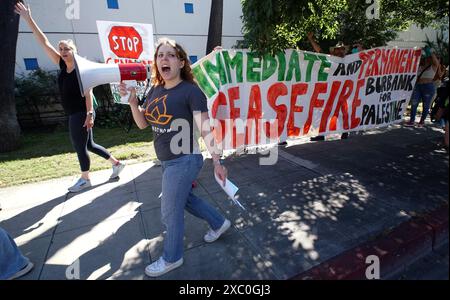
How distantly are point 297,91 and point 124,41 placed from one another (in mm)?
3585

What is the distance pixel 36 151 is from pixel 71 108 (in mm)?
3805

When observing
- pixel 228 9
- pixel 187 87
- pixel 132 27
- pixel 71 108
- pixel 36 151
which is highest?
pixel 228 9

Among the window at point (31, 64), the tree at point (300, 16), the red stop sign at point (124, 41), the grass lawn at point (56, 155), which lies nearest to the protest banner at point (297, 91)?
the tree at point (300, 16)

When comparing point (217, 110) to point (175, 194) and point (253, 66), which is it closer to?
point (253, 66)

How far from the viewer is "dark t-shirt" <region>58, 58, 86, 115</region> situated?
366 cm

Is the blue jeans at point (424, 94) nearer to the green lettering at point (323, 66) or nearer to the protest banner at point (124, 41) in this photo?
the green lettering at point (323, 66)

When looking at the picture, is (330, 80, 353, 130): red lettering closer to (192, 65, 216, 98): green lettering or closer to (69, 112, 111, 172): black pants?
(192, 65, 216, 98): green lettering

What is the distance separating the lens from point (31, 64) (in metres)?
10.6

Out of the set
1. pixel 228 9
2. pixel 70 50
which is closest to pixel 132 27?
pixel 70 50

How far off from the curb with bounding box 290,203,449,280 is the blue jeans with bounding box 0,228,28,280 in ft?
7.83

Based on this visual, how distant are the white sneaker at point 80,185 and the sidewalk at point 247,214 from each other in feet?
0.38

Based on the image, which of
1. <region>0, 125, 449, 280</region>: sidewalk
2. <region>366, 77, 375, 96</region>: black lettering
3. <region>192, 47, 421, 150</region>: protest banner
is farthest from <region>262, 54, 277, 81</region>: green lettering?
<region>366, 77, 375, 96</region>: black lettering

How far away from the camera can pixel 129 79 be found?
2547 mm
